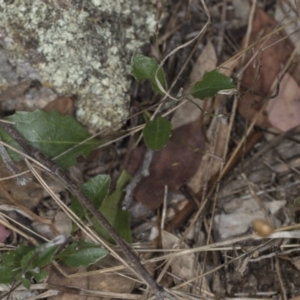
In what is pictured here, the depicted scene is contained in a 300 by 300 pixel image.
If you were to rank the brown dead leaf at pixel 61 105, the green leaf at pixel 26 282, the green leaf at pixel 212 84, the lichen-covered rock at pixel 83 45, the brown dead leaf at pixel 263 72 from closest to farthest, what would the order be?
the green leaf at pixel 26 282 → the green leaf at pixel 212 84 → the lichen-covered rock at pixel 83 45 → the brown dead leaf at pixel 61 105 → the brown dead leaf at pixel 263 72

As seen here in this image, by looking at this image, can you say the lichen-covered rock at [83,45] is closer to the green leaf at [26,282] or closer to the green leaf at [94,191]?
the green leaf at [94,191]

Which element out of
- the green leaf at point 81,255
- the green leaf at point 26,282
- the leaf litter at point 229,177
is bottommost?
the leaf litter at point 229,177

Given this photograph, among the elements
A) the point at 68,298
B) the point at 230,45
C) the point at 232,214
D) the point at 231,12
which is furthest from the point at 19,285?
the point at 231,12

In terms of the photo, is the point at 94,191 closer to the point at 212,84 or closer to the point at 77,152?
the point at 77,152

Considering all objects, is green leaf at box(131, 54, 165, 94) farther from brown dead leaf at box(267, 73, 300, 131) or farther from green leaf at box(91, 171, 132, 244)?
brown dead leaf at box(267, 73, 300, 131)

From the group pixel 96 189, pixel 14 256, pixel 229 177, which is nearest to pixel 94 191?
pixel 96 189

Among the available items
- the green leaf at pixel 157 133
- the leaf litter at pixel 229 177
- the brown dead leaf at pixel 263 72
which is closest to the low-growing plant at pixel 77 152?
the green leaf at pixel 157 133

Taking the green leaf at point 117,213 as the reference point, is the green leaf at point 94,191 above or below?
above
